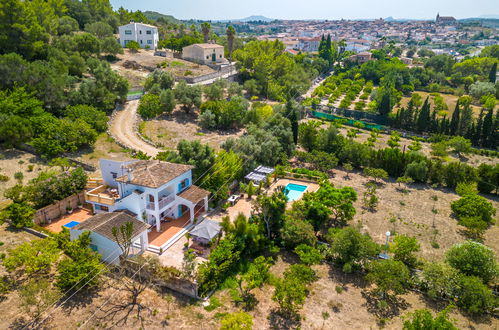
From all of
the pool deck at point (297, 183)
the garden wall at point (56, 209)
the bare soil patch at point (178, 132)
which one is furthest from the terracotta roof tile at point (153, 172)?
the bare soil patch at point (178, 132)

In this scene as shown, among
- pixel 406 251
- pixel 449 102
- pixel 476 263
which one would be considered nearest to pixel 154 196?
pixel 406 251

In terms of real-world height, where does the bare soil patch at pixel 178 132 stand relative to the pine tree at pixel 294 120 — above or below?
below

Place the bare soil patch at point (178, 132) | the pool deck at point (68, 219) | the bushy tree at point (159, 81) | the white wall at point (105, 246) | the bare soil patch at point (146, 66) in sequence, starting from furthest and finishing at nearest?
the bare soil patch at point (146, 66) → the bushy tree at point (159, 81) → the bare soil patch at point (178, 132) → the pool deck at point (68, 219) → the white wall at point (105, 246)

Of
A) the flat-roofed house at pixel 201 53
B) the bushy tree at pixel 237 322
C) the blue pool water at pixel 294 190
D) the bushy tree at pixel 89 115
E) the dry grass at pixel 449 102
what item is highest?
the flat-roofed house at pixel 201 53

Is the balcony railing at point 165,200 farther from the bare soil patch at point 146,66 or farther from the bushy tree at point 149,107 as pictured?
the bare soil patch at point 146,66

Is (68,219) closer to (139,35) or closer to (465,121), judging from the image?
(465,121)

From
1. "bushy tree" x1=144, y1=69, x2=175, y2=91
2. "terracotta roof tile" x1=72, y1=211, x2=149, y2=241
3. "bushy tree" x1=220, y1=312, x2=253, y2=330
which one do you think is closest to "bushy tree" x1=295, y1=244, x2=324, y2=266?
"bushy tree" x1=220, y1=312, x2=253, y2=330

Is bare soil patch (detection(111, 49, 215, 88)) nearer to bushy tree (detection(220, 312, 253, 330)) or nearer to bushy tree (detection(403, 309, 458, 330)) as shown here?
bushy tree (detection(220, 312, 253, 330))
